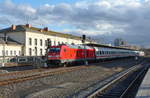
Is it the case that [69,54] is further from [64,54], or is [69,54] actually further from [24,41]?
[24,41]

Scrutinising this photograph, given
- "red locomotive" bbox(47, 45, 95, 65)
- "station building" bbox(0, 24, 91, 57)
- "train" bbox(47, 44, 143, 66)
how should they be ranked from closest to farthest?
"red locomotive" bbox(47, 45, 95, 65)
"train" bbox(47, 44, 143, 66)
"station building" bbox(0, 24, 91, 57)

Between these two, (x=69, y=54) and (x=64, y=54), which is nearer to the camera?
(x=64, y=54)

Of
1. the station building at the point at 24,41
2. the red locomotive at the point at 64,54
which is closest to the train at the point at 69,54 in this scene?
the red locomotive at the point at 64,54

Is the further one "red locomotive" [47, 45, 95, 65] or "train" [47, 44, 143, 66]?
"train" [47, 44, 143, 66]

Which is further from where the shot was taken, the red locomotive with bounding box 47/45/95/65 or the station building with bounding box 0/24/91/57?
the station building with bounding box 0/24/91/57

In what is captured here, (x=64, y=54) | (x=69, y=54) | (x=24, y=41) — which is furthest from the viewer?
(x=24, y=41)

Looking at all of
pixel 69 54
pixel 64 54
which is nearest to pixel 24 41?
pixel 69 54

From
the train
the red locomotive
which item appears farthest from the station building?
the red locomotive

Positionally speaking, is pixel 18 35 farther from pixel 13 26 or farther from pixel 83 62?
pixel 83 62

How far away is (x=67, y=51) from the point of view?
105 ft

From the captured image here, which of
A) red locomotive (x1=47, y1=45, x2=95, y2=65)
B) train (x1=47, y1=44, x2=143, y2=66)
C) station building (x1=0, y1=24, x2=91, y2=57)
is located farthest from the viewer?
station building (x1=0, y1=24, x2=91, y2=57)

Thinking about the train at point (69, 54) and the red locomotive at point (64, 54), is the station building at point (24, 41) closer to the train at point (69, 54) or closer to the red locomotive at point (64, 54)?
the train at point (69, 54)

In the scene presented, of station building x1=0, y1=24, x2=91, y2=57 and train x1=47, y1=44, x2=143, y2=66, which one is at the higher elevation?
station building x1=0, y1=24, x2=91, y2=57

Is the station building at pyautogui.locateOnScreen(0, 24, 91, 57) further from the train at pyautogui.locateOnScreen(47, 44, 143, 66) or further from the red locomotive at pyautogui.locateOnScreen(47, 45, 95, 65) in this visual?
the red locomotive at pyautogui.locateOnScreen(47, 45, 95, 65)
